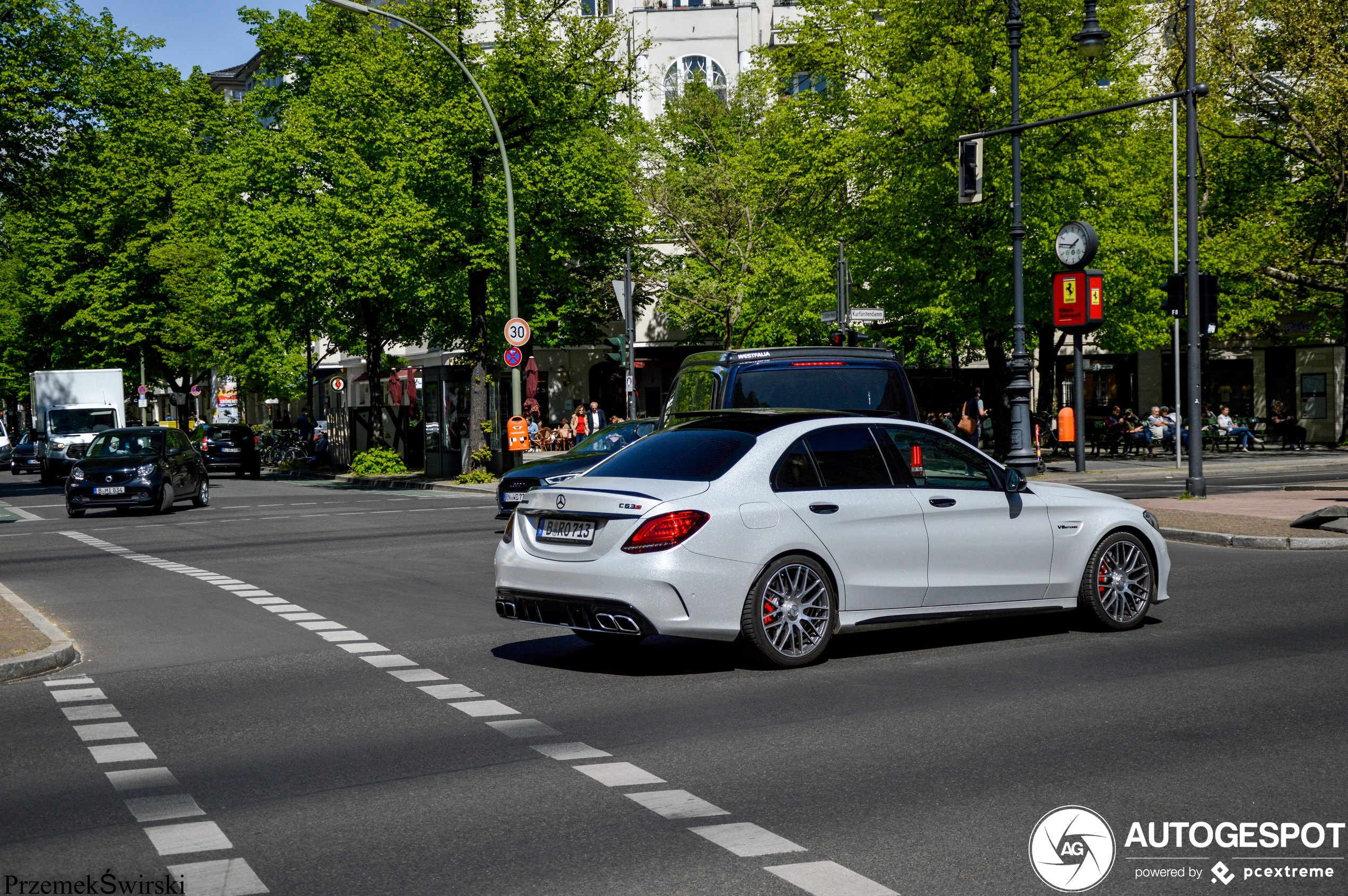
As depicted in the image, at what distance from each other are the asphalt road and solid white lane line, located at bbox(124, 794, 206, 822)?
3 centimetres

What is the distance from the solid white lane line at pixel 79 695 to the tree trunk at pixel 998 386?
2673cm

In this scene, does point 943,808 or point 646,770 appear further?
point 646,770

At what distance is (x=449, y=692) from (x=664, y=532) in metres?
1.52

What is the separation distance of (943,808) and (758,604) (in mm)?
3133

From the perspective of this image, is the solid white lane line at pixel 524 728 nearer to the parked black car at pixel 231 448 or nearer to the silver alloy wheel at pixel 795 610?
the silver alloy wheel at pixel 795 610

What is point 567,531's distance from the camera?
886cm

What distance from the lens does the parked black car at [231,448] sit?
4697 centimetres

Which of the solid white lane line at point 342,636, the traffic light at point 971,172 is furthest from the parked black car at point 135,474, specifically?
the solid white lane line at point 342,636

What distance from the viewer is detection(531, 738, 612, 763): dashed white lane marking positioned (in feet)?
21.7

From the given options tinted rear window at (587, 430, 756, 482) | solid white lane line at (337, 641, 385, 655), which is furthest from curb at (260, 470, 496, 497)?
tinted rear window at (587, 430, 756, 482)

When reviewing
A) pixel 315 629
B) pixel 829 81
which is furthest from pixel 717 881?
pixel 829 81

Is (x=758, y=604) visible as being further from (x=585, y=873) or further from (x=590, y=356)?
(x=590, y=356)

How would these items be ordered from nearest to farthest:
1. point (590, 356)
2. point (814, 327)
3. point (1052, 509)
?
1. point (1052, 509)
2. point (814, 327)
3. point (590, 356)

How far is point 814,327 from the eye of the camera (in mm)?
44531
